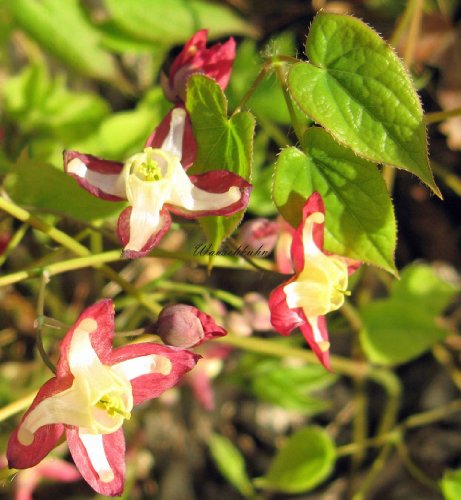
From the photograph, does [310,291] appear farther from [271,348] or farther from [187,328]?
[271,348]

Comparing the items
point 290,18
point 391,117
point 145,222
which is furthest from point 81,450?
point 290,18

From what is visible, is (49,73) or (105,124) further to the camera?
(49,73)

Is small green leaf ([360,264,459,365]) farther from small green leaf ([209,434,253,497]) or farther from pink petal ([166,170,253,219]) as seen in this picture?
pink petal ([166,170,253,219])

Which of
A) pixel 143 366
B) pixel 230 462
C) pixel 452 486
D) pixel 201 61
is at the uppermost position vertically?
pixel 201 61

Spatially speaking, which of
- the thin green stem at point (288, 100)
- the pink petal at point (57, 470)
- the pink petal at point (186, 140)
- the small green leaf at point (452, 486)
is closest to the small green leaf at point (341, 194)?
the thin green stem at point (288, 100)

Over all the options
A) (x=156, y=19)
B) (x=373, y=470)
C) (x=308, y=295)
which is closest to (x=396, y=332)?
(x=373, y=470)

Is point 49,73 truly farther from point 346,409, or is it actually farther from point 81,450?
point 81,450
